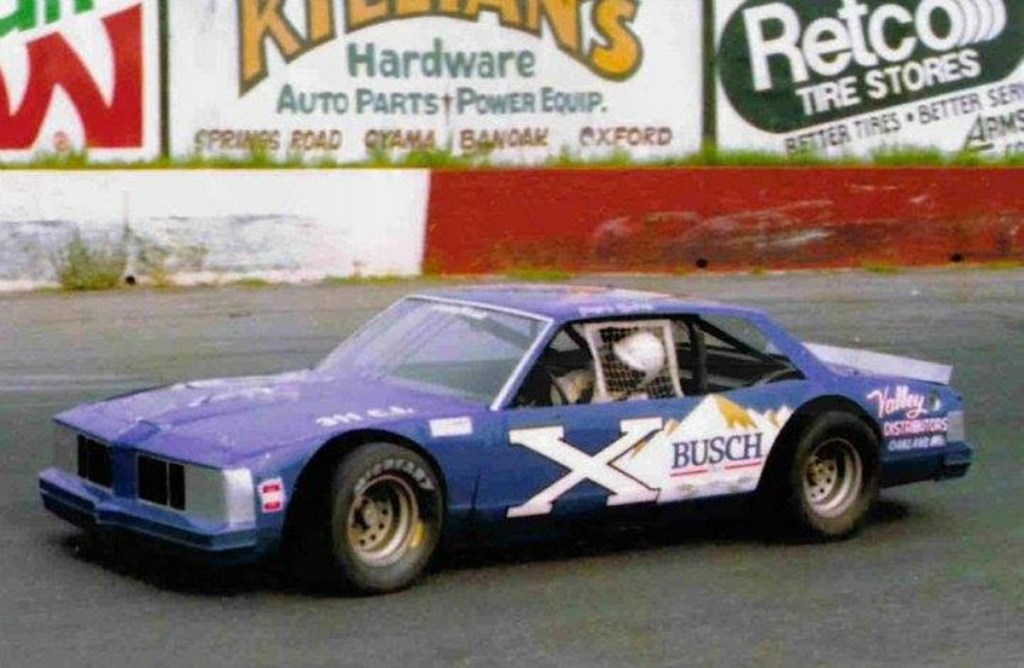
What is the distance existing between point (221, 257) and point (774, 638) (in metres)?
12.6

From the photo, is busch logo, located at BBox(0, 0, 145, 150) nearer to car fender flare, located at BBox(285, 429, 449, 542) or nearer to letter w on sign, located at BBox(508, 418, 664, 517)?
letter w on sign, located at BBox(508, 418, 664, 517)

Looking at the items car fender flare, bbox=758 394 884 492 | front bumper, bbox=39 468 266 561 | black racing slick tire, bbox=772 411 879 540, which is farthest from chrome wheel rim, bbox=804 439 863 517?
front bumper, bbox=39 468 266 561

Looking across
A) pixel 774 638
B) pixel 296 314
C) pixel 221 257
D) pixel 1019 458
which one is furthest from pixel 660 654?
pixel 221 257

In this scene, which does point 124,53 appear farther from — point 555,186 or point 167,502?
point 167,502

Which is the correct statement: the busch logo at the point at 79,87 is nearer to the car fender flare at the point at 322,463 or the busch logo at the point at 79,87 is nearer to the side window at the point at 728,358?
the side window at the point at 728,358

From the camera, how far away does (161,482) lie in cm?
777

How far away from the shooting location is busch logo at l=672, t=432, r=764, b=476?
8.63 m

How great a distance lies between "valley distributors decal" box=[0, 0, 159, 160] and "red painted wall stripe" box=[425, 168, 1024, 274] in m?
3.79

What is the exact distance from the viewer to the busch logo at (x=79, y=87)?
2152 centimetres

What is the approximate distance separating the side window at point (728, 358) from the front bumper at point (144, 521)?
2154 millimetres

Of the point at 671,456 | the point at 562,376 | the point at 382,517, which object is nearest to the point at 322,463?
the point at 382,517

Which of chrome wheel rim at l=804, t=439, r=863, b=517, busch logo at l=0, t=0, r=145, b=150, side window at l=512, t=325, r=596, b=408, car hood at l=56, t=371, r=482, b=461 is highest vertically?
busch logo at l=0, t=0, r=145, b=150

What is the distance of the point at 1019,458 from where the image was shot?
11.2 metres

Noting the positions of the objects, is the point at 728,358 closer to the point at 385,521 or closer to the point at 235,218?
the point at 385,521
